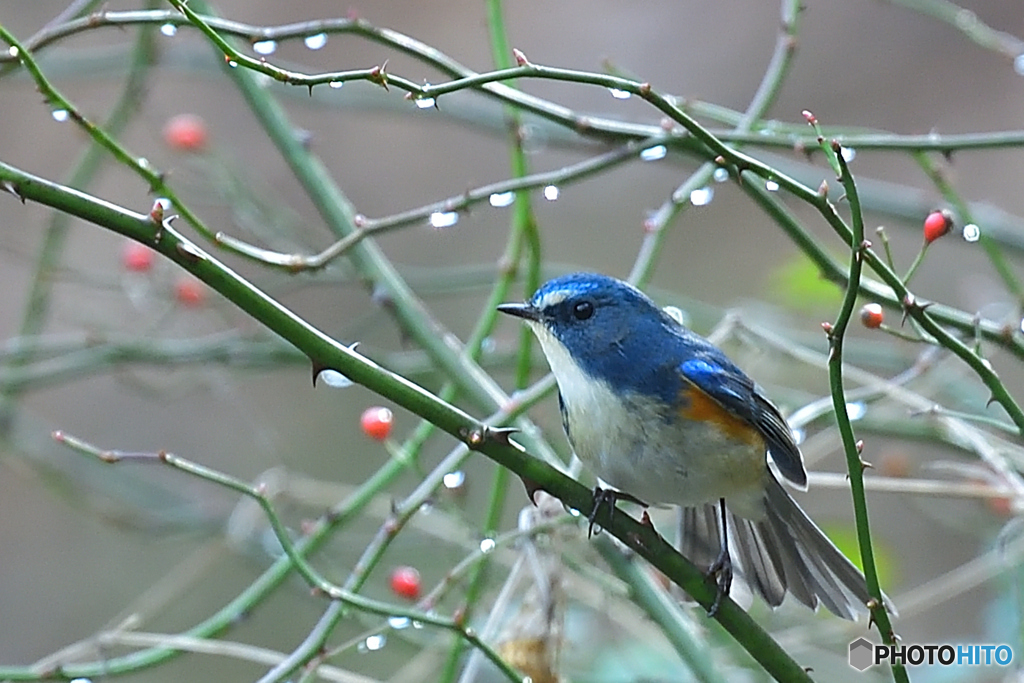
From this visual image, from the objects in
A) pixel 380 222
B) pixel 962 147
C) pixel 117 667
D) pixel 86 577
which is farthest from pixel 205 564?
pixel 86 577

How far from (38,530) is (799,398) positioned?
3.47 meters

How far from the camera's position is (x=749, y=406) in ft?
6.82

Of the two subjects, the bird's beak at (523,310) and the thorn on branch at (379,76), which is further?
the bird's beak at (523,310)

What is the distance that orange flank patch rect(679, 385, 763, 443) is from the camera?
6.79 ft

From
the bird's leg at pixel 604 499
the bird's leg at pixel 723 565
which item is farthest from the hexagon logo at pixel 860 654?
the bird's leg at pixel 604 499

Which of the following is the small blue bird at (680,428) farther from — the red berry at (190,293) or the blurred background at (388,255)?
the red berry at (190,293)

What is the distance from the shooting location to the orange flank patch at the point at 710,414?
6.79ft

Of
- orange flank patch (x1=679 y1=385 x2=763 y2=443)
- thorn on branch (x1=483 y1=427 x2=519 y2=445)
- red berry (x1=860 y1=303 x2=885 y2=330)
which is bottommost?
thorn on branch (x1=483 y1=427 x2=519 y2=445)

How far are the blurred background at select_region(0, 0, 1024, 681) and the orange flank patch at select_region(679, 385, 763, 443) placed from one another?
79 centimetres

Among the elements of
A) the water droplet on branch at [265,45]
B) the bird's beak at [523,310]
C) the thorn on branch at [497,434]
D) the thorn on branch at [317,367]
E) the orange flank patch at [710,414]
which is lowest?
the thorn on branch at [497,434]

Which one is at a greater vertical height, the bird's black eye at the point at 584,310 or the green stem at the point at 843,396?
the bird's black eye at the point at 584,310

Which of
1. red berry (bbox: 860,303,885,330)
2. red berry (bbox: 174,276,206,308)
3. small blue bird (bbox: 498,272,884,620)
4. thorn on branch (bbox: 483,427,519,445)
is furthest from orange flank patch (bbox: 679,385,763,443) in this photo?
red berry (bbox: 174,276,206,308)

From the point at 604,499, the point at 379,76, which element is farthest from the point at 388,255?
the point at 379,76

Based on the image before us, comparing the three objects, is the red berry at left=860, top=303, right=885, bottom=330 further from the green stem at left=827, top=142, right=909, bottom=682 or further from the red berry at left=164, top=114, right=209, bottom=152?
the red berry at left=164, top=114, right=209, bottom=152
